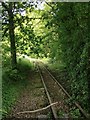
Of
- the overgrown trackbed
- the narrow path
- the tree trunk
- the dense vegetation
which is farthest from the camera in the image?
the tree trunk

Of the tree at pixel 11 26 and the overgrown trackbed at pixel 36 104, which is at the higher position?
the tree at pixel 11 26

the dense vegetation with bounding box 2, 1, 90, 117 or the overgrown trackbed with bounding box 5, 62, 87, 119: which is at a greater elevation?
the dense vegetation with bounding box 2, 1, 90, 117

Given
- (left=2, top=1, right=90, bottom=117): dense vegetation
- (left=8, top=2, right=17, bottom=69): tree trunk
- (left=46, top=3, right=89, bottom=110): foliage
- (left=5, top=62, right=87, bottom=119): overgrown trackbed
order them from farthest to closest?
(left=8, top=2, right=17, bottom=69): tree trunk → (left=2, top=1, right=90, bottom=117): dense vegetation → (left=46, top=3, right=89, bottom=110): foliage → (left=5, top=62, right=87, bottom=119): overgrown trackbed

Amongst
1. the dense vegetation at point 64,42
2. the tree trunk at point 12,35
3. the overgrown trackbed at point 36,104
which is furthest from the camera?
the tree trunk at point 12,35

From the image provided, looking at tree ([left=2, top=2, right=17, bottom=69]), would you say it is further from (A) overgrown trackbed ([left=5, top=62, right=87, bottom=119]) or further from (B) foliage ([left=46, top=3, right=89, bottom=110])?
(A) overgrown trackbed ([left=5, top=62, right=87, bottom=119])

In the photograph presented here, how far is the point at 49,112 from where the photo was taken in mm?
9531

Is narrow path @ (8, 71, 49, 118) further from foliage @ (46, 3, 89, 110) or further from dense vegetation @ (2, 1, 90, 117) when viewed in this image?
foliage @ (46, 3, 89, 110)

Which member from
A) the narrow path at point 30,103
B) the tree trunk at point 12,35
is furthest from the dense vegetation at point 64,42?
the narrow path at point 30,103

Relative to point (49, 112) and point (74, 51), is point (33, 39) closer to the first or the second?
point (74, 51)

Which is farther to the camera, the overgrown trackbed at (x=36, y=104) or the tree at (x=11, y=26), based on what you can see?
the tree at (x=11, y=26)

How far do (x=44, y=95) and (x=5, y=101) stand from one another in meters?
2.53

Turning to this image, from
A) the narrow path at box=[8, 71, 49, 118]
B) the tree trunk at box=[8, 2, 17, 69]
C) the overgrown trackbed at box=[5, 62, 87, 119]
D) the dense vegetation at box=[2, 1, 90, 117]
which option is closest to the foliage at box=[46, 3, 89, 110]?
the dense vegetation at box=[2, 1, 90, 117]

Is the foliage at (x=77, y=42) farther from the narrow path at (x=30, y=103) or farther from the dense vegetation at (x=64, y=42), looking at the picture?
the narrow path at (x=30, y=103)

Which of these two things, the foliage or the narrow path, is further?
the foliage
